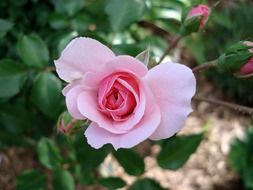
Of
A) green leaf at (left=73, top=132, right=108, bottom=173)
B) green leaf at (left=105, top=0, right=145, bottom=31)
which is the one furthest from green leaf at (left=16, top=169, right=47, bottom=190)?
green leaf at (left=105, top=0, right=145, bottom=31)

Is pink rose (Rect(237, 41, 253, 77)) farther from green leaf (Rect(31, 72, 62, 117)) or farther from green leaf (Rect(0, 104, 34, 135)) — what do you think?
green leaf (Rect(0, 104, 34, 135))

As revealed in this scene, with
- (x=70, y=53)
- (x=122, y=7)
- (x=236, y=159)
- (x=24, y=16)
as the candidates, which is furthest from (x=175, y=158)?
(x=236, y=159)

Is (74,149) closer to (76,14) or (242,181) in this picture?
(76,14)

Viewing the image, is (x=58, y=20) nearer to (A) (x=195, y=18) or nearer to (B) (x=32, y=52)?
(B) (x=32, y=52)

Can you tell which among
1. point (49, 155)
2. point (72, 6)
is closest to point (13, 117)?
point (49, 155)

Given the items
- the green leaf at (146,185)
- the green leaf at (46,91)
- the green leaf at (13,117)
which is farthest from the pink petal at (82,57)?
the green leaf at (13,117)

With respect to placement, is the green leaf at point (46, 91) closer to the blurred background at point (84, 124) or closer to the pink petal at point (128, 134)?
the blurred background at point (84, 124)
